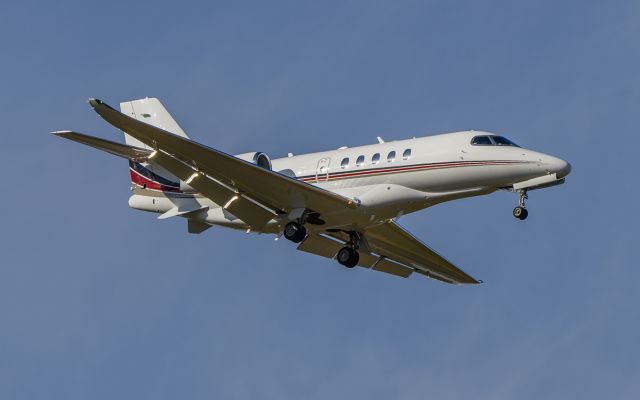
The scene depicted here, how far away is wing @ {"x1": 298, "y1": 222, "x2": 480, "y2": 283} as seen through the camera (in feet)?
106

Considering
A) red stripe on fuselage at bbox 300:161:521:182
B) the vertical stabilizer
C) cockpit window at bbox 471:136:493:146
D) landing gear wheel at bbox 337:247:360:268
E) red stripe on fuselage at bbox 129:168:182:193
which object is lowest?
landing gear wheel at bbox 337:247:360:268

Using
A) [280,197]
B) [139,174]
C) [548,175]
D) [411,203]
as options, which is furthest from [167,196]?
[548,175]

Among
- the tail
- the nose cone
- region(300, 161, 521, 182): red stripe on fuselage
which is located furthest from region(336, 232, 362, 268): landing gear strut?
the nose cone

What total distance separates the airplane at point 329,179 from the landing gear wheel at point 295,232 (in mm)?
24

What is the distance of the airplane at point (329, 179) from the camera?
93.9ft

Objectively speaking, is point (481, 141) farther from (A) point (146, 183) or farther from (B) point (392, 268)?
(A) point (146, 183)

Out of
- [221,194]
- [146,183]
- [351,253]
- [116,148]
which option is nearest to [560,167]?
A: [351,253]

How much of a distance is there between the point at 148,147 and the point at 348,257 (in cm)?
567

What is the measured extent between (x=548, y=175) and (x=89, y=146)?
10.3m

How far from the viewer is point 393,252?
33.7m

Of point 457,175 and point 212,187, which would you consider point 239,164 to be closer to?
point 212,187

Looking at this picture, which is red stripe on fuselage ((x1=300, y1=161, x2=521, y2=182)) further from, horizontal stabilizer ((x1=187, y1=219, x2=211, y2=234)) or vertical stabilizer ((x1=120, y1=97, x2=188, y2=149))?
vertical stabilizer ((x1=120, y1=97, x2=188, y2=149))

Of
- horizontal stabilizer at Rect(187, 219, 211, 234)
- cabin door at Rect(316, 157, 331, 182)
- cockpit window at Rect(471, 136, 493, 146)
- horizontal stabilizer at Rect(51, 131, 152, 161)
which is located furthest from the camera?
horizontal stabilizer at Rect(187, 219, 211, 234)

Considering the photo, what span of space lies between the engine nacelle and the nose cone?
687cm
